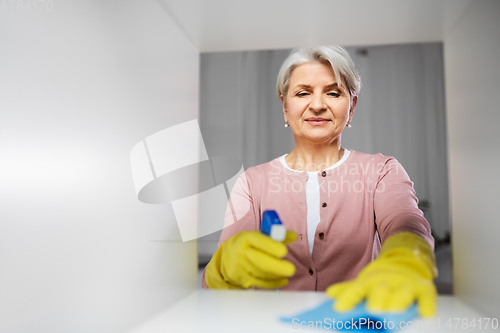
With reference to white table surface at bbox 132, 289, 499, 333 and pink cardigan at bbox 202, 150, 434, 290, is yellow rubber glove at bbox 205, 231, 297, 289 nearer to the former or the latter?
white table surface at bbox 132, 289, 499, 333

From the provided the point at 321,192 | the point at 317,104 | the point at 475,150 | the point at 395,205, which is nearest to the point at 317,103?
the point at 317,104

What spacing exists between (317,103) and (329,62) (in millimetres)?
160

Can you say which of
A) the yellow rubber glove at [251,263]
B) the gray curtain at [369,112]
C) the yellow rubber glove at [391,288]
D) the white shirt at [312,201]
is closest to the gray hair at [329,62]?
the gray curtain at [369,112]

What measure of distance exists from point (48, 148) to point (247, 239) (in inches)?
16.9

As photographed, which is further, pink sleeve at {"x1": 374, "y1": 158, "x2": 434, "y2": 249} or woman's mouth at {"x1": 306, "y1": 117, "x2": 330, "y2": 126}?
woman's mouth at {"x1": 306, "y1": 117, "x2": 330, "y2": 126}

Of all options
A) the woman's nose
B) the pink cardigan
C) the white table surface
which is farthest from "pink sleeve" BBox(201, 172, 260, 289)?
the woman's nose

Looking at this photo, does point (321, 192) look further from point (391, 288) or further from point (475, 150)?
point (391, 288)

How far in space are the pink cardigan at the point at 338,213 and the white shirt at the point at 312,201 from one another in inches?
0.5

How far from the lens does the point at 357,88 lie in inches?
56.6

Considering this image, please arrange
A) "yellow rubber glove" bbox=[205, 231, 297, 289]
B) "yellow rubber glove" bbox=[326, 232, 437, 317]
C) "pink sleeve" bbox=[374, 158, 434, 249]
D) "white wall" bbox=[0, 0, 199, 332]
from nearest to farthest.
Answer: "yellow rubber glove" bbox=[326, 232, 437, 317] < "white wall" bbox=[0, 0, 199, 332] < "yellow rubber glove" bbox=[205, 231, 297, 289] < "pink sleeve" bbox=[374, 158, 434, 249]

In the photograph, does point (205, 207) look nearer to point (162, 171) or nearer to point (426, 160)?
point (162, 171)

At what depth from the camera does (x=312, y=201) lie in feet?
4.21

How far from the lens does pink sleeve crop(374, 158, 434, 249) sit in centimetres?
92

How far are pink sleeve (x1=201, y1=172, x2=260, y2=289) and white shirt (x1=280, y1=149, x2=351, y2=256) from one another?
176 millimetres
